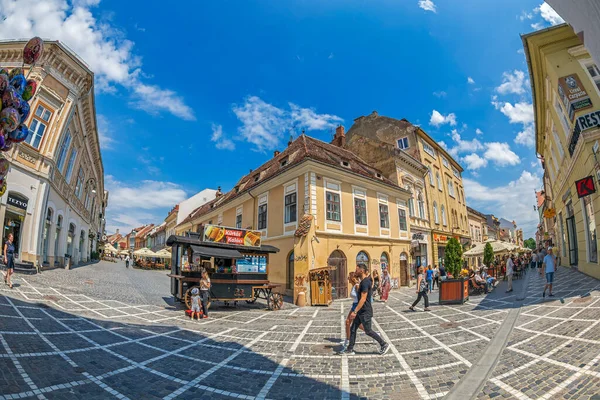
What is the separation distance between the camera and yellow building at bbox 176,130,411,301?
1617 cm

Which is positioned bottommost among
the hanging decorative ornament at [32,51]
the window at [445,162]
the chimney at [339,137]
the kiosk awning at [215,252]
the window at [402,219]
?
the kiosk awning at [215,252]

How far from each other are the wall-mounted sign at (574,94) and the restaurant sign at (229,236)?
13.9 metres

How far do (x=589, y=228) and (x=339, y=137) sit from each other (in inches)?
761

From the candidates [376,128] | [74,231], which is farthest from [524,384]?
[74,231]

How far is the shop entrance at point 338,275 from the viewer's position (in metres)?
16.6

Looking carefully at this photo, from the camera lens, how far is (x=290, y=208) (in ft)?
57.9

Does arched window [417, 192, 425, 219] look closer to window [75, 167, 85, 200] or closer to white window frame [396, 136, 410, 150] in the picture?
white window frame [396, 136, 410, 150]

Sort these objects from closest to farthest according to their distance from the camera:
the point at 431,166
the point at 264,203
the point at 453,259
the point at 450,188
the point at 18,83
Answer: the point at 18,83
the point at 264,203
the point at 453,259
the point at 431,166
the point at 450,188

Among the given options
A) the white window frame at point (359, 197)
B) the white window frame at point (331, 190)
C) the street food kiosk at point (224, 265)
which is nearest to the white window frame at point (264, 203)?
the white window frame at point (331, 190)

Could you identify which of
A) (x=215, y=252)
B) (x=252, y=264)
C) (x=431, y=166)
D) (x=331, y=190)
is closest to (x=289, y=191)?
(x=331, y=190)

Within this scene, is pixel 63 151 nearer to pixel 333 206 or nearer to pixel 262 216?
pixel 262 216

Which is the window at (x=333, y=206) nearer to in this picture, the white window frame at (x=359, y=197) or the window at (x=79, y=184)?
the white window frame at (x=359, y=197)

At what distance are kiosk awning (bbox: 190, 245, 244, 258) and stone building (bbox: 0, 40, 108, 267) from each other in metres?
9.10

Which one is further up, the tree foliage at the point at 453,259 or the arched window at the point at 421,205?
the arched window at the point at 421,205
